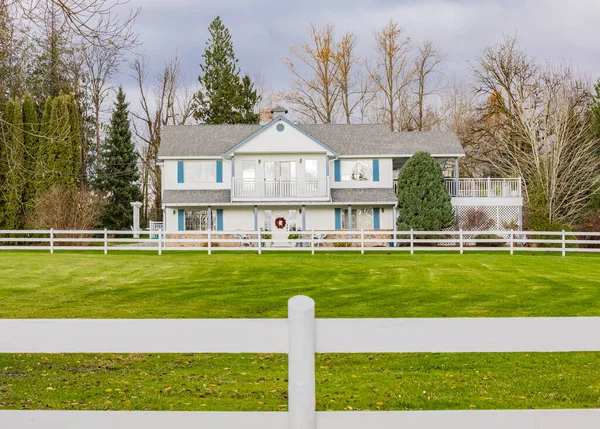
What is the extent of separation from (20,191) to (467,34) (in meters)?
28.3

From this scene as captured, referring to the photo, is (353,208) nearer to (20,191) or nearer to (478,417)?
(20,191)

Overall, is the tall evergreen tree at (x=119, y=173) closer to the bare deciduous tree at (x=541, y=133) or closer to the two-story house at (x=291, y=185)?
the two-story house at (x=291, y=185)

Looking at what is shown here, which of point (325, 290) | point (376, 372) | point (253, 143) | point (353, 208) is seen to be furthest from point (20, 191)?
point (376, 372)

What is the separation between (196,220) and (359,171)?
337 inches

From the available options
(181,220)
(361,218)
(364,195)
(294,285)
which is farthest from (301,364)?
(181,220)

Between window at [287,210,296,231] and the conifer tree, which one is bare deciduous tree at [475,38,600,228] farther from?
window at [287,210,296,231]

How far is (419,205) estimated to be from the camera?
30344mm

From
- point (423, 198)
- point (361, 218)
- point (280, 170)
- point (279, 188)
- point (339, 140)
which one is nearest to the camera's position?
point (423, 198)

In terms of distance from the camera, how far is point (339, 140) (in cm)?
3488

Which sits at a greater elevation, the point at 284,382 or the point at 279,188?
the point at 279,188

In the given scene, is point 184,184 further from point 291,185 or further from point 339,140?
point 339,140

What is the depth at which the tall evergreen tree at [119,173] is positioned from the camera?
145ft

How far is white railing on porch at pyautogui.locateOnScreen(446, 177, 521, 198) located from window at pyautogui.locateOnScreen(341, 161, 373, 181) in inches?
163

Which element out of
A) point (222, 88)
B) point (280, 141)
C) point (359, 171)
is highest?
point (222, 88)
